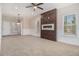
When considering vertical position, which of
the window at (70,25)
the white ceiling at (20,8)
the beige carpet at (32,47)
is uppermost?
the white ceiling at (20,8)

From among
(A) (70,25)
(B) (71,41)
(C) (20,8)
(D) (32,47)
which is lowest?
(D) (32,47)

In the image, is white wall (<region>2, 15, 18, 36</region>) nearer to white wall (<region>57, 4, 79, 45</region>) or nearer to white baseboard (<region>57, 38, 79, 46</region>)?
white wall (<region>57, 4, 79, 45</region>)

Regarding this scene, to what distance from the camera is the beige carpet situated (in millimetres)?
2217

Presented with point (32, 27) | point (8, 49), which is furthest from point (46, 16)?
point (8, 49)

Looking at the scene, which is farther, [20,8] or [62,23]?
[62,23]

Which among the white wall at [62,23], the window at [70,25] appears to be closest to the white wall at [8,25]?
the white wall at [62,23]

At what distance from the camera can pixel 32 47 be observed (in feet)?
7.70

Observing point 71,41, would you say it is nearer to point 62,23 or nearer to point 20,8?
point 62,23

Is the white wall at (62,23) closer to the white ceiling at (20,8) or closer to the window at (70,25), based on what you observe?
the window at (70,25)

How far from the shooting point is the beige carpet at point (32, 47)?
2217 millimetres

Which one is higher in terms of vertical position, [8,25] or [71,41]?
[8,25]

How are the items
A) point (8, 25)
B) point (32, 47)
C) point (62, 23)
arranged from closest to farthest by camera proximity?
point (8, 25) < point (32, 47) < point (62, 23)

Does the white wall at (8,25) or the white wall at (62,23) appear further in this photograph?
the white wall at (62,23)

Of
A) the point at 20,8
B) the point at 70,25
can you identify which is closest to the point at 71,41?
the point at 70,25
